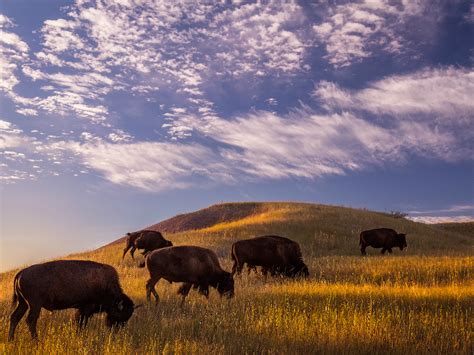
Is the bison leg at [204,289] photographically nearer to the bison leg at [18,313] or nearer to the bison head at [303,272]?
the bison leg at [18,313]

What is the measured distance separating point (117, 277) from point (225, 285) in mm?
3773

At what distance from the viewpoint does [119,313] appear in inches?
363

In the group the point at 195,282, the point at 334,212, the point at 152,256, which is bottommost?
the point at 195,282

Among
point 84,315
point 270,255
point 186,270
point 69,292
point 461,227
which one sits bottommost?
point 84,315

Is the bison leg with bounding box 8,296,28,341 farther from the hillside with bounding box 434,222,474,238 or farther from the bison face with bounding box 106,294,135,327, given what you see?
the hillside with bounding box 434,222,474,238

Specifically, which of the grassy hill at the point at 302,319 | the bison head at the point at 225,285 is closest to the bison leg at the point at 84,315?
the grassy hill at the point at 302,319

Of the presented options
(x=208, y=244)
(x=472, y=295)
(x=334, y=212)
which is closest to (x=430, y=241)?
(x=334, y=212)

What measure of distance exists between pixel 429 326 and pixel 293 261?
8.99m

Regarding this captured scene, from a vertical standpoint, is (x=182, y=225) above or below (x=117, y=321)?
above

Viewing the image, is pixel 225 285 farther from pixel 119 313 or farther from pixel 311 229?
pixel 311 229

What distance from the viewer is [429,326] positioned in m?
8.72

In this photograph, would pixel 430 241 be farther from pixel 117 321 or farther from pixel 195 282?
pixel 117 321

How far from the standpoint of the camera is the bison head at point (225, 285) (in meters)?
12.4

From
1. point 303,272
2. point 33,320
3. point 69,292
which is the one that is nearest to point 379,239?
point 303,272
